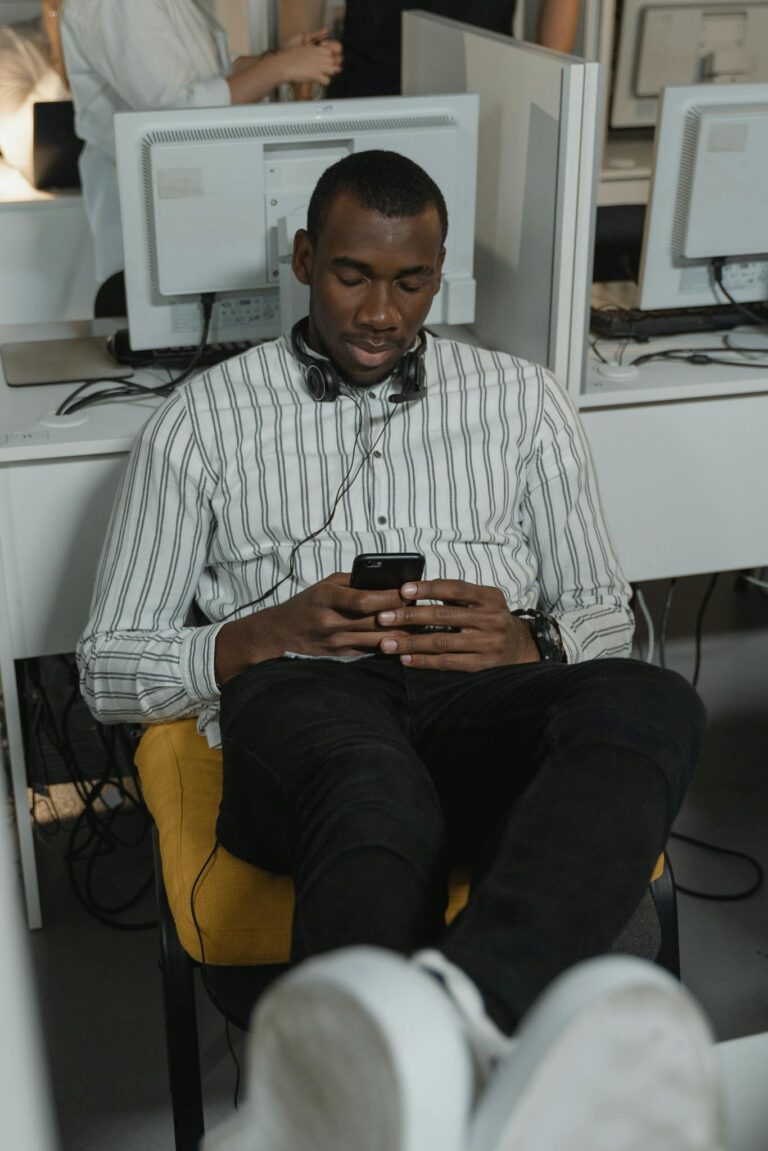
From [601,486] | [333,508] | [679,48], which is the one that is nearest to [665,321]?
[601,486]

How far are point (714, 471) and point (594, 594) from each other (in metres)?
0.46

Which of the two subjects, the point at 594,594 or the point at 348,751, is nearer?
the point at 348,751

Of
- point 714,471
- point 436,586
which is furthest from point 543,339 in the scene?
point 436,586

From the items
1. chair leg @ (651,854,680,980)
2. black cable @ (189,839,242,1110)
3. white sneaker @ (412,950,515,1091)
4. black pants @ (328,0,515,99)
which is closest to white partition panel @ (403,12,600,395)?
chair leg @ (651,854,680,980)

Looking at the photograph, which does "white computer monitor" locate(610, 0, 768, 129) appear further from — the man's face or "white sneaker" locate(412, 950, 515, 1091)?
"white sneaker" locate(412, 950, 515, 1091)

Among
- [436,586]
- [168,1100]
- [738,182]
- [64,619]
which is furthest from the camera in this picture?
[738,182]

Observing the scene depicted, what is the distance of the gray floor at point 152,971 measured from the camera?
1607 mm

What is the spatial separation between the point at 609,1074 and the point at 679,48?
146 inches

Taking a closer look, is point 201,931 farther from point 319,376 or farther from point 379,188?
point 379,188

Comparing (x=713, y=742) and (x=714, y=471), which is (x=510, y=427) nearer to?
(x=714, y=471)

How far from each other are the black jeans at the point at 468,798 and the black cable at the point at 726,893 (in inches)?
28.3

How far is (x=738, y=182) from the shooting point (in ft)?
6.37

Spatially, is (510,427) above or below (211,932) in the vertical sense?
above

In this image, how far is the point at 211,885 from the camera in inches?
50.9
